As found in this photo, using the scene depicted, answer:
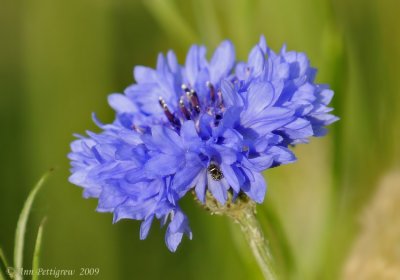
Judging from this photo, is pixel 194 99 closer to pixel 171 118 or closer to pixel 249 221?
pixel 171 118

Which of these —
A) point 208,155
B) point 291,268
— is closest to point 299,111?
point 208,155

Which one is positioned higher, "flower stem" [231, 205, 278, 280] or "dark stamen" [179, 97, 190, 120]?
"dark stamen" [179, 97, 190, 120]

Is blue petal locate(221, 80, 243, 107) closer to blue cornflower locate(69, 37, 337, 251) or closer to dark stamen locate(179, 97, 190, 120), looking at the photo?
blue cornflower locate(69, 37, 337, 251)

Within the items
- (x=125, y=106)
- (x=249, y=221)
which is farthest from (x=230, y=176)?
(x=125, y=106)

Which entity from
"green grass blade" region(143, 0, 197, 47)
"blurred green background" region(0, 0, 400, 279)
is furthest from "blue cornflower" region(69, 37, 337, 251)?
"green grass blade" region(143, 0, 197, 47)

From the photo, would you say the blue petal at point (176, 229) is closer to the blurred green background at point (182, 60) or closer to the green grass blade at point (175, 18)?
the blurred green background at point (182, 60)

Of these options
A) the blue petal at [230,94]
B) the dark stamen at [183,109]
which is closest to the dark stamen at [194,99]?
the dark stamen at [183,109]
